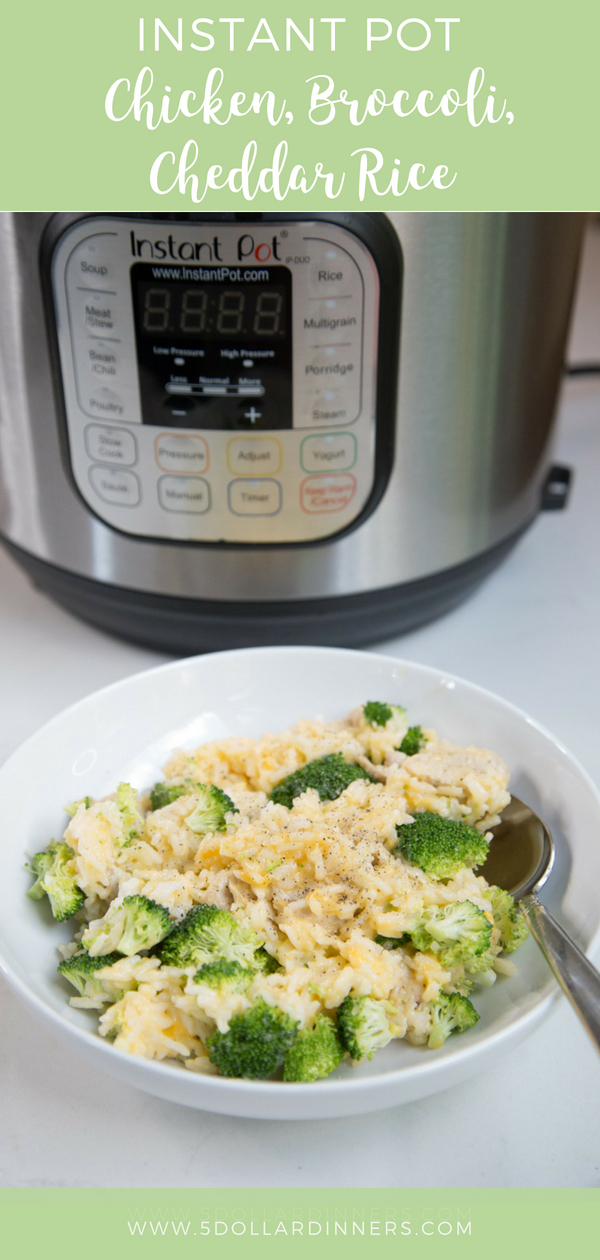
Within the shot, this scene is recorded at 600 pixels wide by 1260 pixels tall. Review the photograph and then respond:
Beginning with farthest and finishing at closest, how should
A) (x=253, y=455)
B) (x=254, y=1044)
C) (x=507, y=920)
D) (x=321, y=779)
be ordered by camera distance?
(x=253, y=455) → (x=321, y=779) → (x=507, y=920) → (x=254, y=1044)

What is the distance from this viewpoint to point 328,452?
0.90 m

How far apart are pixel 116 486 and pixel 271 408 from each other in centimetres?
18

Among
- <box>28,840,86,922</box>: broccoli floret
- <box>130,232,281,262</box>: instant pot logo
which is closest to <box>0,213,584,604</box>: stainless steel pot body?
<box>130,232,281,262</box>: instant pot logo

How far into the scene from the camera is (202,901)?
0.68 metres

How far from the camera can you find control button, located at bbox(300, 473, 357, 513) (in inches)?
35.8

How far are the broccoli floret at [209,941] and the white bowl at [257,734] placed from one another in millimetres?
67

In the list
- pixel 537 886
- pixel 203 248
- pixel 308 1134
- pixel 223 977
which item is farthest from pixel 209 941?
pixel 203 248

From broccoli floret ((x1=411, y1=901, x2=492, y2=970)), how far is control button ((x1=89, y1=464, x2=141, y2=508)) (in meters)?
0.50

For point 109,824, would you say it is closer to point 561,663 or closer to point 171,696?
point 171,696

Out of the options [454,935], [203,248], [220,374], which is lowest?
[454,935]

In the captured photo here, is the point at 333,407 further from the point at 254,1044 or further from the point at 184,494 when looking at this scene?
the point at 254,1044

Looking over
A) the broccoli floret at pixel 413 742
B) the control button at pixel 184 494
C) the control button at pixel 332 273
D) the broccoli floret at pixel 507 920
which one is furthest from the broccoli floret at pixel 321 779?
the control button at pixel 332 273

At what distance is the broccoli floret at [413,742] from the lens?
2.76 feet
